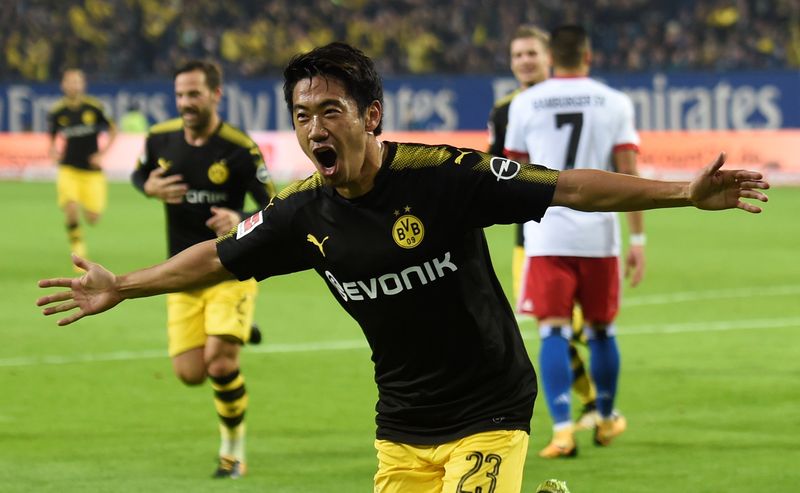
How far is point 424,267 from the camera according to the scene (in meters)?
4.74

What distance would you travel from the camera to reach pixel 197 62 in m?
8.64

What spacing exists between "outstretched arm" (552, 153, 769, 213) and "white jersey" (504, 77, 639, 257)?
12.2 ft

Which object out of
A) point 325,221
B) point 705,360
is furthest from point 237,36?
point 325,221

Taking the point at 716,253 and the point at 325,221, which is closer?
the point at 325,221

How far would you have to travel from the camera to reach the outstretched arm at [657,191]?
441 centimetres

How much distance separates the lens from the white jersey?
841cm

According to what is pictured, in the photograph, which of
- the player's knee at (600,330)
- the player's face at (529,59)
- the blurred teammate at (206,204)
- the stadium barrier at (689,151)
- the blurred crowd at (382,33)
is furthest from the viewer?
the blurred crowd at (382,33)

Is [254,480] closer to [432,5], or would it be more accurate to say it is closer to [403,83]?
[403,83]

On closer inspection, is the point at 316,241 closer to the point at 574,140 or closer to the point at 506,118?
the point at 574,140

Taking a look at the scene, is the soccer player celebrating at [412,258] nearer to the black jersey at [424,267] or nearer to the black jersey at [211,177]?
the black jersey at [424,267]

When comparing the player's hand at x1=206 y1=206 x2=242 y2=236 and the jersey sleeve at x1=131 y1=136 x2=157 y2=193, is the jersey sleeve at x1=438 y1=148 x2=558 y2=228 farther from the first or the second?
the jersey sleeve at x1=131 y1=136 x2=157 y2=193

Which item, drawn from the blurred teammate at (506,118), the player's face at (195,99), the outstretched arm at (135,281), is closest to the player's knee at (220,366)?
the player's face at (195,99)

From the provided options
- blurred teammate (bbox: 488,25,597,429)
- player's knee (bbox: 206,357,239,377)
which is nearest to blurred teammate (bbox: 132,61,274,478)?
player's knee (bbox: 206,357,239,377)

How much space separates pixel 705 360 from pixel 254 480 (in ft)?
15.9
